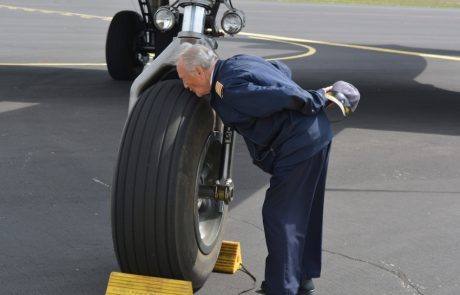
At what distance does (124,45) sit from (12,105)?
2.08 metres

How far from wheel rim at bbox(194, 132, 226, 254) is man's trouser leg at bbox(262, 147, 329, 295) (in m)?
0.39

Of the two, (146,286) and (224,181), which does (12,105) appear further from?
(146,286)

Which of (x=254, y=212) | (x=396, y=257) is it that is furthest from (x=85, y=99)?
(x=396, y=257)

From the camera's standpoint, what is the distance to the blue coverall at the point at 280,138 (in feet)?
12.6

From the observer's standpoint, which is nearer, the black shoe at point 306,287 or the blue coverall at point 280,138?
the blue coverall at point 280,138

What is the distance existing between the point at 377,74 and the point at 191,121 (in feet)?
33.0

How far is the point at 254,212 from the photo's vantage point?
593 centimetres

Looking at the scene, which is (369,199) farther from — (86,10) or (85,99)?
(86,10)

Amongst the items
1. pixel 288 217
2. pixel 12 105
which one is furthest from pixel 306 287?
pixel 12 105

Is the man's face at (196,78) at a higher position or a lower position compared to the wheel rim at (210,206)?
higher

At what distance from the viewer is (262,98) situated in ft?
12.5

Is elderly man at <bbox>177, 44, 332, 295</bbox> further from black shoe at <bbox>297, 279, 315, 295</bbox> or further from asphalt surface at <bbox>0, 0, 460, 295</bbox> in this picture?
asphalt surface at <bbox>0, 0, 460, 295</bbox>

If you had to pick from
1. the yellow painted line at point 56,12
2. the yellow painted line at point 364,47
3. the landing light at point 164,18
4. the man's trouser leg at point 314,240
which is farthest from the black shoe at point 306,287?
the yellow painted line at point 56,12

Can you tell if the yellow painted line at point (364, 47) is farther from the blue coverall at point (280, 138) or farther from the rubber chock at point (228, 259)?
the blue coverall at point (280, 138)
